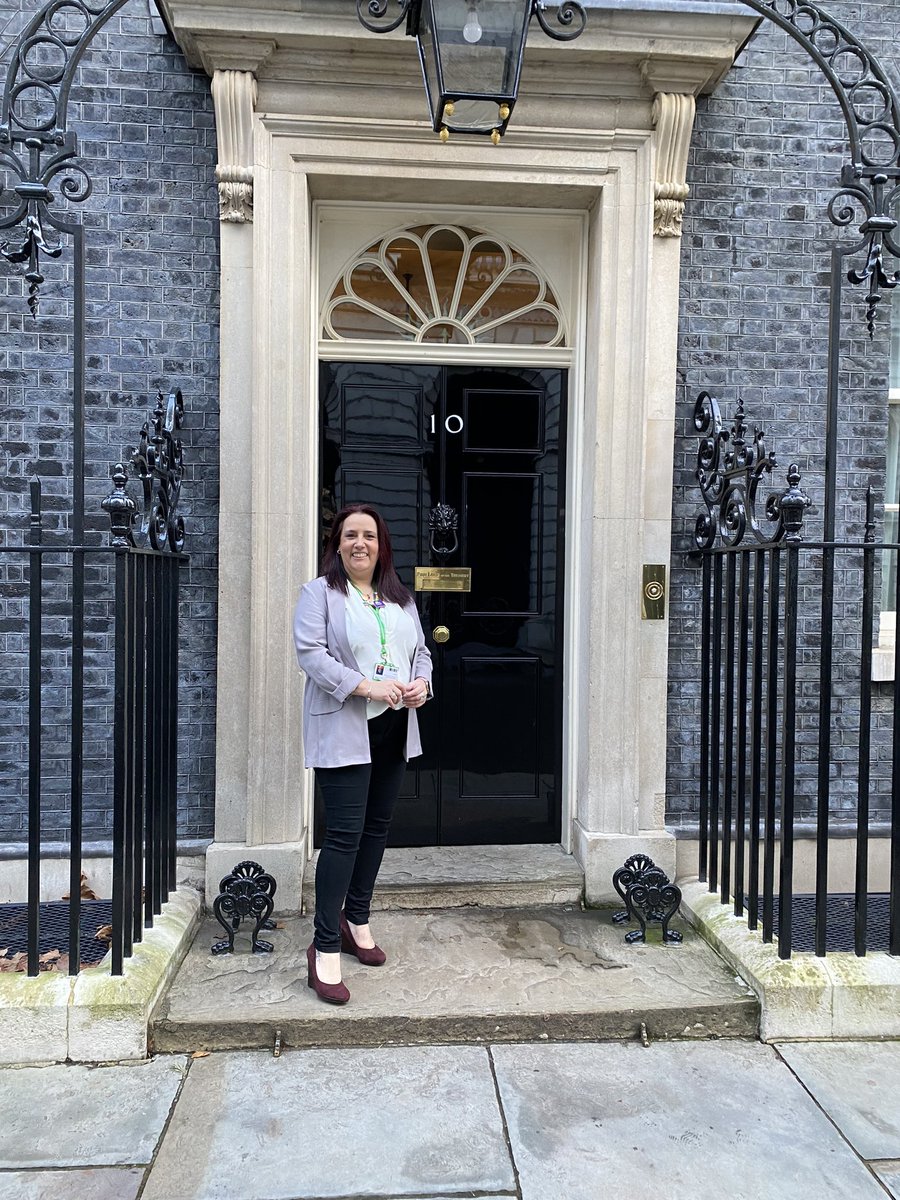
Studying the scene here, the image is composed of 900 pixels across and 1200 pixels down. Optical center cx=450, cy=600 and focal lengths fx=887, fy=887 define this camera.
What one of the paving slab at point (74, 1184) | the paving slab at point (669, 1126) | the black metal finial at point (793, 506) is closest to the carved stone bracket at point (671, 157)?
the black metal finial at point (793, 506)

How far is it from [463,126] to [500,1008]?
321 cm

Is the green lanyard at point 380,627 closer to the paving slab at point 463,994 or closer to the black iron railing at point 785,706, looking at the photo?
the paving slab at point 463,994

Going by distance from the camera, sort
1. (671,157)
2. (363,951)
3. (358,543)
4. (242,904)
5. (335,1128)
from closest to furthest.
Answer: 1. (335,1128)
2. (358,543)
3. (363,951)
4. (242,904)
5. (671,157)

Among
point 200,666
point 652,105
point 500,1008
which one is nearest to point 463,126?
point 652,105

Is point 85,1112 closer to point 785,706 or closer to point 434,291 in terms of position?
point 785,706

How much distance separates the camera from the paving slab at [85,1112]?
2658 mm

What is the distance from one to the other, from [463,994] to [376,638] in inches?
56.0

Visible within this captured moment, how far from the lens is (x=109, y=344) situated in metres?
4.24

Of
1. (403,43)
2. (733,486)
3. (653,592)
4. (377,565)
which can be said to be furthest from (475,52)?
(653,592)

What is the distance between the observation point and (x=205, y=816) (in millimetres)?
4379

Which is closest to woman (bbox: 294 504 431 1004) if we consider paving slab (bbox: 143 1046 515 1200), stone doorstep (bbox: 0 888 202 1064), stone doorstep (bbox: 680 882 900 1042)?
paving slab (bbox: 143 1046 515 1200)

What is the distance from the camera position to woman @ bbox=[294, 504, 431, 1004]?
10.8ft

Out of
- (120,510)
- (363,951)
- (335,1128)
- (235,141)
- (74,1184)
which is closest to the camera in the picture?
(74,1184)

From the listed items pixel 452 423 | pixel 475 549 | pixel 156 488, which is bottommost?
pixel 475 549
